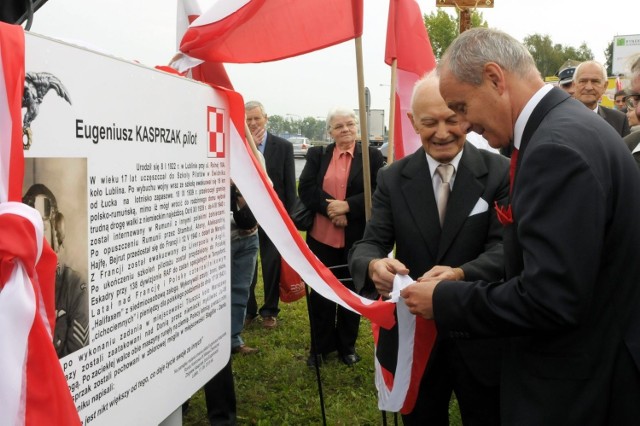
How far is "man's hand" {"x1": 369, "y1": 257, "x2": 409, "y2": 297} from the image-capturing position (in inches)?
95.1

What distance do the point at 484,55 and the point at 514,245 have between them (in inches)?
22.5

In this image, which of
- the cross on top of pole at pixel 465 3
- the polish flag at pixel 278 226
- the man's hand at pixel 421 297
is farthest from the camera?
the cross on top of pole at pixel 465 3

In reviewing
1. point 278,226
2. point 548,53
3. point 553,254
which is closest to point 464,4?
point 278,226

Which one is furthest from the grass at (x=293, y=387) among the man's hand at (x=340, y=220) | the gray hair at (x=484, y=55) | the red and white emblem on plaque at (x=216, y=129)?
the gray hair at (x=484, y=55)

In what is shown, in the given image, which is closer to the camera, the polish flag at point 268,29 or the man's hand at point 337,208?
the polish flag at point 268,29

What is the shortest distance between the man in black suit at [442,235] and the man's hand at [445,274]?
0.03 m

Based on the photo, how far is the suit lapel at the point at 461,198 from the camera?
2496mm

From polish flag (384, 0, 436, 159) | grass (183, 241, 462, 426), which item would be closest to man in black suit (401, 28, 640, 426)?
polish flag (384, 0, 436, 159)

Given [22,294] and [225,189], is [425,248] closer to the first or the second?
[225,189]

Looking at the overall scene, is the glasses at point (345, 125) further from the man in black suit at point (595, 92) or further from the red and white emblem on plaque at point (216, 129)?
the red and white emblem on plaque at point (216, 129)

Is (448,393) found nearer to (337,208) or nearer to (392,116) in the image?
(392,116)

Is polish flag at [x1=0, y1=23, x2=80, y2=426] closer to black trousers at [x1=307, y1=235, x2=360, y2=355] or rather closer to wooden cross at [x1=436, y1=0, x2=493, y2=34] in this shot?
black trousers at [x1=307, y1=235, x2=360, y2=355]

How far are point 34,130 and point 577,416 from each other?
1.58 metres

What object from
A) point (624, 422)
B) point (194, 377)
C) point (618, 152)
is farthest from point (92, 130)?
point (624, 422)
